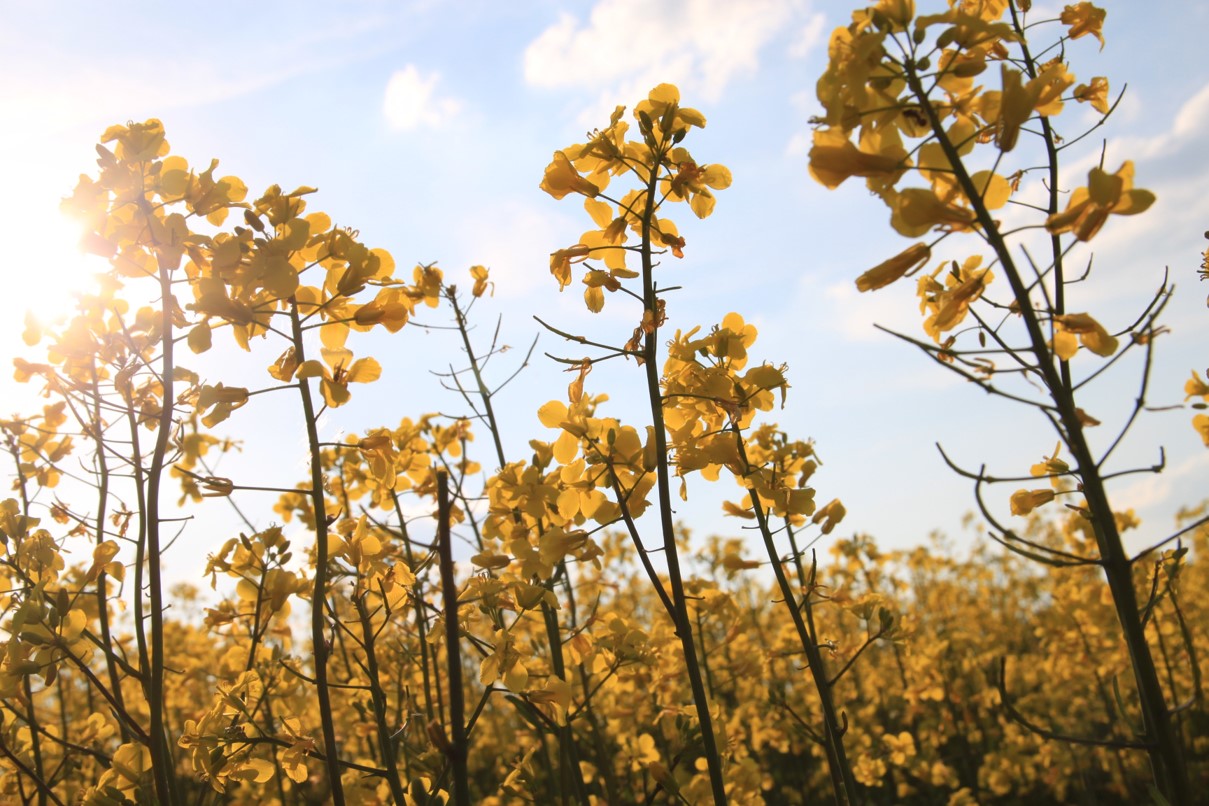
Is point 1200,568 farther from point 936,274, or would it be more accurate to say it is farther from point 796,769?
point 936,274

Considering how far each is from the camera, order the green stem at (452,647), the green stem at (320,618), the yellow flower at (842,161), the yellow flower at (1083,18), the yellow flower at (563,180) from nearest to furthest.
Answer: the green stem at (452,647) < the yellow flower at (842,161) < the green stem at (320,618) < the yellow flower at (563,180) < the yellow flower at (1083,18)

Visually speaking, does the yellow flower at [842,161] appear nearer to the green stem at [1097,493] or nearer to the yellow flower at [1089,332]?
the green stem at [1097,493]

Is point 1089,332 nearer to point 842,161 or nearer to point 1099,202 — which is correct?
point 1099,202

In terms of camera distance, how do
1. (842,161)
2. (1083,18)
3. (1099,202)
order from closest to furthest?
(1099,202) < (842,161) < (1083,18)

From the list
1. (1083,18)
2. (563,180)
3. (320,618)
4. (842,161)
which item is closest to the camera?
(842,161)

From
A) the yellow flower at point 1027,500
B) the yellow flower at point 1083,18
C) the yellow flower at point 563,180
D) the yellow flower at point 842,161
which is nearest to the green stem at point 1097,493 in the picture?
the yellow flower at point 842,161

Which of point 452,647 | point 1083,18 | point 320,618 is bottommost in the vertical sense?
point 452,647

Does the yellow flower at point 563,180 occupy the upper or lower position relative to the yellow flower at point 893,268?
upper

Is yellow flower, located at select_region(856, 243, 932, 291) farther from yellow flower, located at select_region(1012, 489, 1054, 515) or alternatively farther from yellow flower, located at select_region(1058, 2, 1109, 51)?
yellow flower, located at select_region(1058, 2, 1109, 51)

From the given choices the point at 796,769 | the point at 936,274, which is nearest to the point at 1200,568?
the point at 796,769

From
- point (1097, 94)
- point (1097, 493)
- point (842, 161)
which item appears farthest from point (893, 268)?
point (1097, 94)

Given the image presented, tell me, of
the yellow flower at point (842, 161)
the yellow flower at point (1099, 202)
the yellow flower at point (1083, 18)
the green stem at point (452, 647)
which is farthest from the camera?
the yellow flower at point (1083, 18)

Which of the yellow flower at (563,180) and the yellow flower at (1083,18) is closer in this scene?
the yellow flower at (563,180)

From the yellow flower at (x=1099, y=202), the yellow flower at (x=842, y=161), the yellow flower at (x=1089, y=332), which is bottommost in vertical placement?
the yellow flower at (x=1089, y=332)
